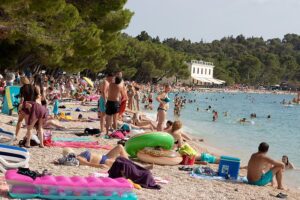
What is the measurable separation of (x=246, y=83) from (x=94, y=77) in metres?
63.5

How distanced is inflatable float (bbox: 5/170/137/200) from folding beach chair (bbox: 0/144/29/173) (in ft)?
2.82

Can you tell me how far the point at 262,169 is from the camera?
7910 mm

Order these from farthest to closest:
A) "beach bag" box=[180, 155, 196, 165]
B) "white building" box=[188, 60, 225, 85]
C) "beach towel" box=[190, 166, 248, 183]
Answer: "white building" box=[188, 60, 225, 85] → "beach bag" box=[180, 155, 196, 165] → "beach towel" box=[190, 166, 248, 183]

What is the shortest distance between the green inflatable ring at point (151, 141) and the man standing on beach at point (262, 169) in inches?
60.9

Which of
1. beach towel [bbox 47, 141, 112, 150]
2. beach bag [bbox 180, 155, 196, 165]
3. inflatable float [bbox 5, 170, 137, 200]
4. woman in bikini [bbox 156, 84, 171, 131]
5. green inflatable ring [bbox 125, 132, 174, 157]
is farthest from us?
woman in bikini [bbox 156, 84, 171, 131]

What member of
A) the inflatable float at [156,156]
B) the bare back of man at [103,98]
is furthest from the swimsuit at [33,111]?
the bare back of man at [103,98]

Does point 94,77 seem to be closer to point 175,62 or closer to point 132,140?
point 175,62

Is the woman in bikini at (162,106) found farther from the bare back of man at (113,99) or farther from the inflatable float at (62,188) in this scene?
the inflatable float at (62,188)

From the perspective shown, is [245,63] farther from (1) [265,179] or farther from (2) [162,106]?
(1) [265,179]

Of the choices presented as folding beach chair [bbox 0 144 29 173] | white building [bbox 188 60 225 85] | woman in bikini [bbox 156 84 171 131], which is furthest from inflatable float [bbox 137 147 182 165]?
white building [bbox 188 60 225 85]

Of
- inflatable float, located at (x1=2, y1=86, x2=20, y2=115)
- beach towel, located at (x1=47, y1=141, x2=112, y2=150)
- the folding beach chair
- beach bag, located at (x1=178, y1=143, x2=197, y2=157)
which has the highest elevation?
inflatable float, located at (x1=2, y1=86, x2=20, y2=115)

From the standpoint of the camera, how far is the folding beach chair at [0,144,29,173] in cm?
607

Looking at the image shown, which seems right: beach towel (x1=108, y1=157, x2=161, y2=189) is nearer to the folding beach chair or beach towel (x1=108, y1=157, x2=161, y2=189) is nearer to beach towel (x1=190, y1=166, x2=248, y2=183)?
the folding beach chair

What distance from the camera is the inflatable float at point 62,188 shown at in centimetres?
515
